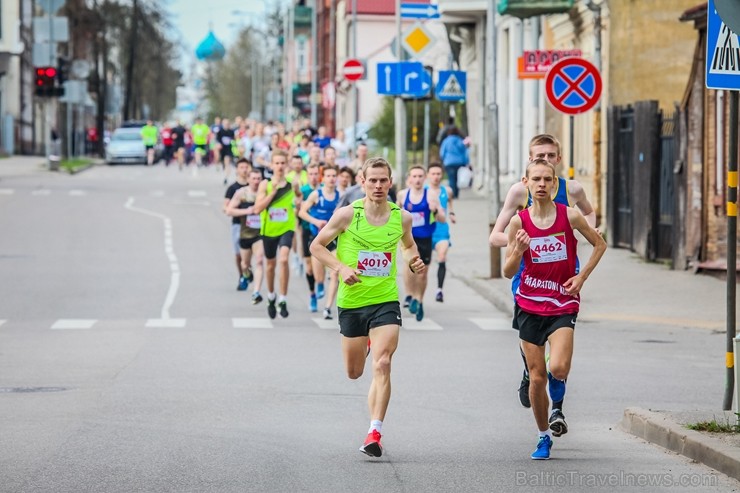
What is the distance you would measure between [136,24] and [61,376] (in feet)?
233

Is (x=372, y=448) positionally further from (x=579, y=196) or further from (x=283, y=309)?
(x=283, y=309)

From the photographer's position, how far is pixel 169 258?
27.4m

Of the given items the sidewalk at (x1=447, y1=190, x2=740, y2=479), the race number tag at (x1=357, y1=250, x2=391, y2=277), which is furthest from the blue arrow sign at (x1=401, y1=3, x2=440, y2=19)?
the race number tag at (x1=357, y1=250, x2=391, y2=277)

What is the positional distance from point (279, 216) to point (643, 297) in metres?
4.69

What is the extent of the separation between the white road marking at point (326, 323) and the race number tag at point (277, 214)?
1.31 meters

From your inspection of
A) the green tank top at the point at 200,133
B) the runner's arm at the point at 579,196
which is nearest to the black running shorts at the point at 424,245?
the runner's arm at the point at 579,196

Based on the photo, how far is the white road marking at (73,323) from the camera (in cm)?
1775

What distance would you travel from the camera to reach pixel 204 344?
15953mm

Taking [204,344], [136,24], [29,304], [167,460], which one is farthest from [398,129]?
[136,24]

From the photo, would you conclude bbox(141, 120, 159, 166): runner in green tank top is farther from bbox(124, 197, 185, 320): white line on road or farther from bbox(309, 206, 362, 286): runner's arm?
bbox(309, 206, 362, 286): runner's arm

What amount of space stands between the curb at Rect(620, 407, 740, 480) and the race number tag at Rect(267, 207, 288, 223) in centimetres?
892

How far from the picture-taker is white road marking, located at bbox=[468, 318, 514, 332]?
17.8 m

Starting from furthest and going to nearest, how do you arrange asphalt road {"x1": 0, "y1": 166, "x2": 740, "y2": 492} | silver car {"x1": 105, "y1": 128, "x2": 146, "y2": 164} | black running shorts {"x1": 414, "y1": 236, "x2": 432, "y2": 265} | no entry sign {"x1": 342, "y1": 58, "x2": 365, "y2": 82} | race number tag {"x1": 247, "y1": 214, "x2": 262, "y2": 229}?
1. silver car {"x1": 105, "y1": 128, "x2": 146, "y2": 164}
2. no entry sign {"x1": 342, "y1": 58, "x2": 365, "y2": 82}
3. race number tag {"x1": 247, "y1": 214, "x2": 262, "y2": 229}
4. black running shorts {"x1": 414, "y1": 236, "x2": 432, "y2": 265}
5. asphalt road {"x1": 0, "y1": 166, "x2": 740, "y2": 492}

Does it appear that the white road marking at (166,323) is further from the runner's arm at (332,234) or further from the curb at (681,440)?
the curb at (681,440)
